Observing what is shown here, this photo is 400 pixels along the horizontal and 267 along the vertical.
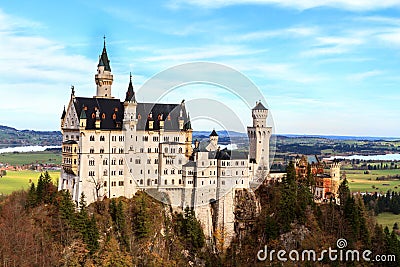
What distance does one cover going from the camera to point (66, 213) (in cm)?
5822

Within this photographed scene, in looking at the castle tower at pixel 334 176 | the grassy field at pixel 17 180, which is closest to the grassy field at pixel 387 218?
the castle tower at pixel 334 176

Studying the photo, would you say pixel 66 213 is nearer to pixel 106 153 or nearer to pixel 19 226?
pixel 19 226

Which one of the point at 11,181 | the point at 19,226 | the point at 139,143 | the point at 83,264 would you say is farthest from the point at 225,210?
the point at 11,181

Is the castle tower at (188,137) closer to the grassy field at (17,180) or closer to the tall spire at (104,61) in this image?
the tall spire at (104,61)

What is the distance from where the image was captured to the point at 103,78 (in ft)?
227

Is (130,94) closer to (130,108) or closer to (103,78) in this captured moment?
(130,108)

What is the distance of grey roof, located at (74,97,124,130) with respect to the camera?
63.6 m

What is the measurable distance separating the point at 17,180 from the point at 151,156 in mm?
58520

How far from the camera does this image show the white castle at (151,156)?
63.5 m

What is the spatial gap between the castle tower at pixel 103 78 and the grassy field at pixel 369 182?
244 ft

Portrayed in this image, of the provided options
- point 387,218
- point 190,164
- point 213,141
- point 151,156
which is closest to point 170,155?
point 151,156

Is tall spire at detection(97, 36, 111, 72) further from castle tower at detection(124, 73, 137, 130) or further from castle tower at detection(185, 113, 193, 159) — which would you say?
castle tower at detection(185, 113, 193, 159)

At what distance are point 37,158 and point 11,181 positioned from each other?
200ft

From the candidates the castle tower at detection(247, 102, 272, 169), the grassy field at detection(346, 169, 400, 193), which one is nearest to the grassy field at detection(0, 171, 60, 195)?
the castle tower at detection(247, 102, 272, 169)
